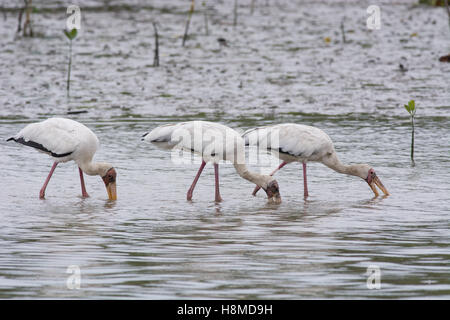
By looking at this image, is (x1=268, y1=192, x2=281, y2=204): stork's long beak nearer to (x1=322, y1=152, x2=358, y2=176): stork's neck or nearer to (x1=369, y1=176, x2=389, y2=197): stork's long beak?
(x1=369, y1=176, x2=389, y2=197): stork's long beak

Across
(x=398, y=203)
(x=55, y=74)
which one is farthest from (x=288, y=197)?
(x=55, y=74)

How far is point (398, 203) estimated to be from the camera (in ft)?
29.6

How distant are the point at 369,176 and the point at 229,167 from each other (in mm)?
Answer: 1920

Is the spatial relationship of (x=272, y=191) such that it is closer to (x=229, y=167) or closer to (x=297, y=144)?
(x=297, y=144)

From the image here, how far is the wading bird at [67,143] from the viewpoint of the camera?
31.8 ft

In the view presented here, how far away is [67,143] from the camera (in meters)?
9.69

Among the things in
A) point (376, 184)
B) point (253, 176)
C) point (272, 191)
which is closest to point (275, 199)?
point (272, 191)

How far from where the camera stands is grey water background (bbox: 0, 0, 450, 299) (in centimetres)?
625

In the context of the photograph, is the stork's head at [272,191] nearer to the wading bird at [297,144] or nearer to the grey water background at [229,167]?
the grey water background at [229,167]

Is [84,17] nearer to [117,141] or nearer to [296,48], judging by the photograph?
[296,48]

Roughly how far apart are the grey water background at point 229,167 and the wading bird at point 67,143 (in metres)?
0.26

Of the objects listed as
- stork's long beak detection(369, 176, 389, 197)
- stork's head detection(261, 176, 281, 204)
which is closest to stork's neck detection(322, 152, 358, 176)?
stork's long beak detection(369, 176, 389, 197)

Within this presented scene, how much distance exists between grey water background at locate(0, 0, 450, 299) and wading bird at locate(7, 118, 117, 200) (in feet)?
0.84
